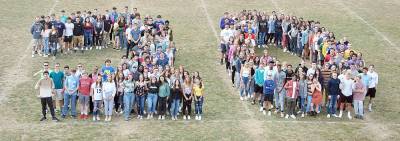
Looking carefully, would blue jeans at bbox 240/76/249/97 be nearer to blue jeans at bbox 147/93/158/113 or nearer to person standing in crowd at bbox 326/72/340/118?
person standing in crowd at bbox 326/72/340/118

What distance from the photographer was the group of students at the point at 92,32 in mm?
23938

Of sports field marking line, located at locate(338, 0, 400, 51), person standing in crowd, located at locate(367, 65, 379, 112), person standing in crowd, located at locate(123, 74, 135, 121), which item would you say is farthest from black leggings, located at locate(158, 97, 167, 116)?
sports field marking line, located at locate(338, 0, 400, 51)

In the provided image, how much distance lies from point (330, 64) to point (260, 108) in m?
3.28

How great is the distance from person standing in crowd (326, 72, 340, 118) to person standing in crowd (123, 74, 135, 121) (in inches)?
267

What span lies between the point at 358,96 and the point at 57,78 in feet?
33.5

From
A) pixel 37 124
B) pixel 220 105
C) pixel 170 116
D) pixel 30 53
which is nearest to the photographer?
pixel 37 124

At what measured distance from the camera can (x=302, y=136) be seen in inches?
712

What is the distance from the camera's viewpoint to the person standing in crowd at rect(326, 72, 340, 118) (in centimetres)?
1945

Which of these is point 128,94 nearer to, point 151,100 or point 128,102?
point 128,102

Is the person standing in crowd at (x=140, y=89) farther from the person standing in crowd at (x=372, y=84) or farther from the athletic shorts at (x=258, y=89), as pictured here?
the person standing in crowd at (x=372, y=84)

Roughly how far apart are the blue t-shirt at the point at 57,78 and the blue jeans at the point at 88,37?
6915 mm

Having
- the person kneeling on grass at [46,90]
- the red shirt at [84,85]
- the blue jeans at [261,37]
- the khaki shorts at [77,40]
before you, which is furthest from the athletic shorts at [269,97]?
the khaki shorts at [77,40]

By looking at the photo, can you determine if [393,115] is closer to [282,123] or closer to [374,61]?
[282,123]

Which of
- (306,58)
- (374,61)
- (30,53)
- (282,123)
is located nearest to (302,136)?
(282,123)
